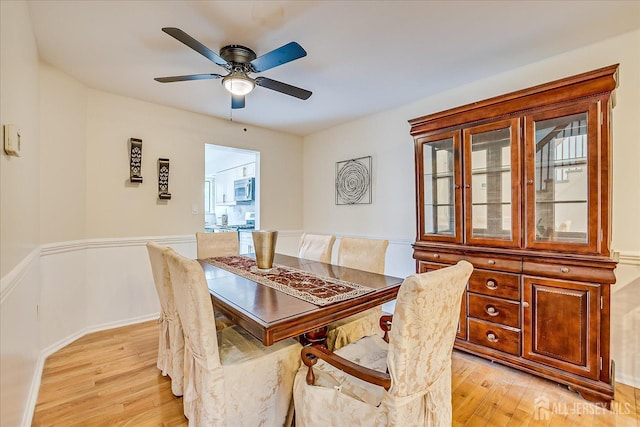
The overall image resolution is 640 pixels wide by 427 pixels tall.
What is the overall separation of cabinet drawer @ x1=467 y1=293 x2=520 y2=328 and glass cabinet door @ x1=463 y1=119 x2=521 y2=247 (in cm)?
44

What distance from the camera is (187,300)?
4.65ft

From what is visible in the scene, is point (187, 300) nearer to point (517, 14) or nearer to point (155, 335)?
point (155, 335)

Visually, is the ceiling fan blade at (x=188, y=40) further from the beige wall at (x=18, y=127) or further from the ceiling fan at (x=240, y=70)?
the beige wall at (x=18, y=127)

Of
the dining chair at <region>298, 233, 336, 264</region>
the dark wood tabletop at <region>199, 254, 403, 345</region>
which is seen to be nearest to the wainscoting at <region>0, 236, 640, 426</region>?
the dark wood tabletop at <region>199, 254, 403, 345</region>

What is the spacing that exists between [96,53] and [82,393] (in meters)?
2.47

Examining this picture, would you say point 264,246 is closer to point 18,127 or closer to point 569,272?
point 18,127

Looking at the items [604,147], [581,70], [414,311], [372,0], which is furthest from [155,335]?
[581,70]

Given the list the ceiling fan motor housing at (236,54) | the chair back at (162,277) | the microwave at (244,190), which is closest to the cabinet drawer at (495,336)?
the chair back at (162,277)

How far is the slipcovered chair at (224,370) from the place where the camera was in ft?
4.54

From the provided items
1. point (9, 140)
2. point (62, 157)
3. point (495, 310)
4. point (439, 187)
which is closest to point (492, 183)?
point (439, 187)

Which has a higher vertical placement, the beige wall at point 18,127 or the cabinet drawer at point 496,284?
the beige wall at point 18,127

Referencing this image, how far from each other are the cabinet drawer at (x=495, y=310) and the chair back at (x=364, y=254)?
0.78m

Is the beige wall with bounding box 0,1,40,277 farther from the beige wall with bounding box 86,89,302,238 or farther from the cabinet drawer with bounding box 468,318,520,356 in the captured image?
the cabinet drawer with bounding box 468,318,520,356

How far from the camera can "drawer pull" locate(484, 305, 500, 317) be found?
226cm
